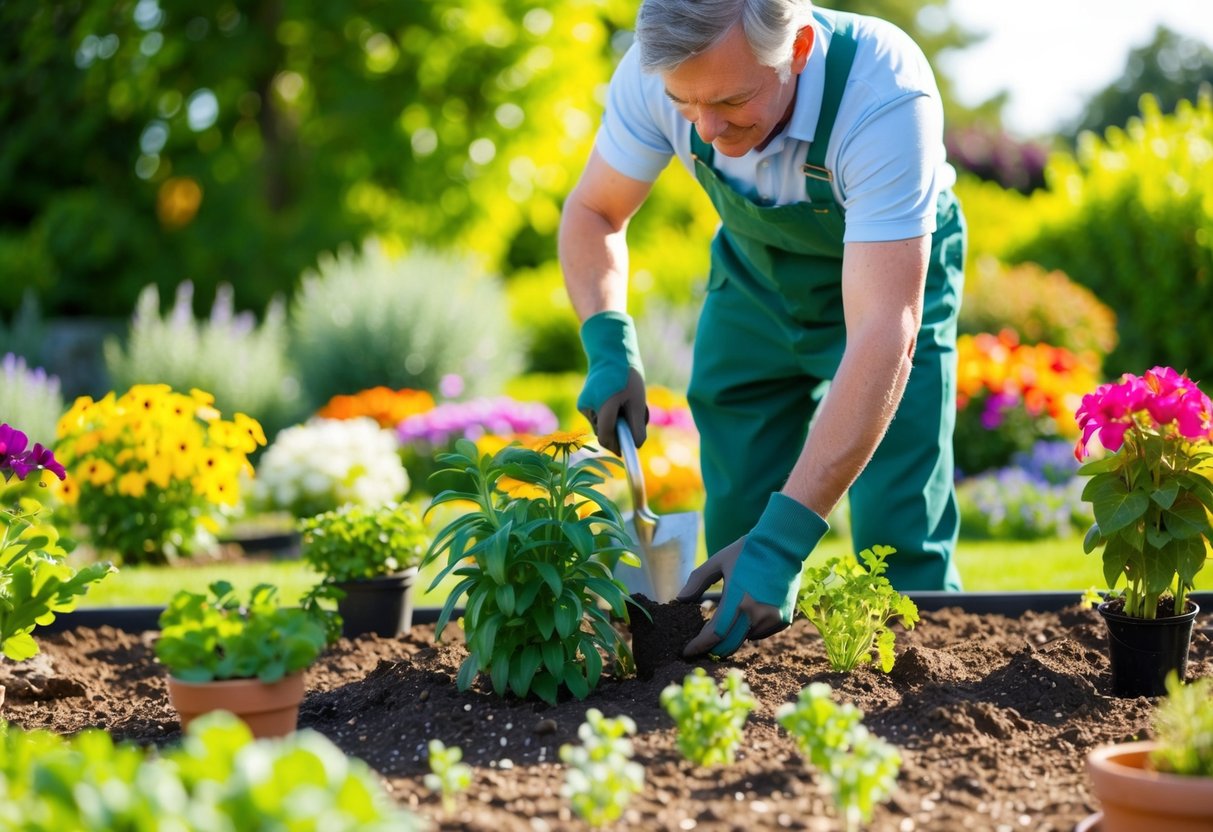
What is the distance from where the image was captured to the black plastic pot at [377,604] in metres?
3.02

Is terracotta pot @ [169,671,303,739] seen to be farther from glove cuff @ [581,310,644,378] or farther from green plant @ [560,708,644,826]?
glove cuff @ [581,310,644,378]

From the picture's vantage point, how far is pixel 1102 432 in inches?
86.0

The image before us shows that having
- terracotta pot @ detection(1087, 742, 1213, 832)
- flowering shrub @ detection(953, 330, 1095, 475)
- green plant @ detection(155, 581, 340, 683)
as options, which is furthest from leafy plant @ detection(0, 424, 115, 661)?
flowering shrub @ detection(953, 330, 1095, 475)

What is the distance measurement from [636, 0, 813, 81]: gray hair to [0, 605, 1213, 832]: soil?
3.55ft

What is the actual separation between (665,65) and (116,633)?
2009 mm

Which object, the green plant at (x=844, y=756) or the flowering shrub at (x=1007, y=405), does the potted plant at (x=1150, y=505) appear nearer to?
the green plant at (x=844, y=756)

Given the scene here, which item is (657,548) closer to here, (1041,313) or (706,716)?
(706,716)

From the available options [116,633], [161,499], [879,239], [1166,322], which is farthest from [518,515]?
[1166,322]

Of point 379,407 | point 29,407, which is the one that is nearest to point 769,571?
point 29,407

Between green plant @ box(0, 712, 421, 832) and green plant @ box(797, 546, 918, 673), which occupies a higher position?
green plant @ box(0, 712, 421, 832)

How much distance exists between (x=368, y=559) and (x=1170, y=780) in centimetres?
203

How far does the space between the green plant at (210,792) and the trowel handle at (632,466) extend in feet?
4.45

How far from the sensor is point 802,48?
2.36 meters

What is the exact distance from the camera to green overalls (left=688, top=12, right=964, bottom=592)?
9.28ft
